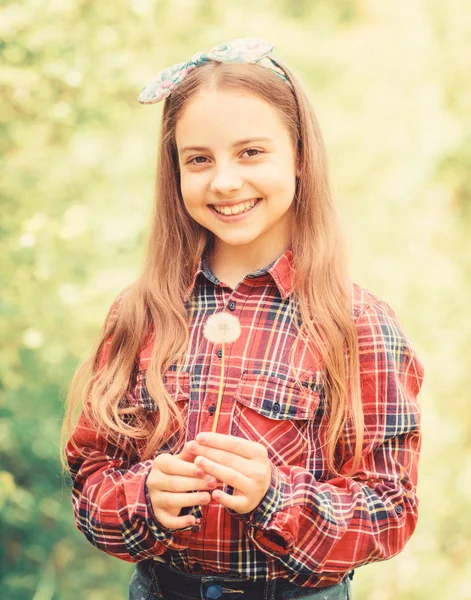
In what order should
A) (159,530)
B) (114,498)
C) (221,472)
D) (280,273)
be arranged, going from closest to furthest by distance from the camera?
(221,472) < (159,530) < (114,498) < (280,273)

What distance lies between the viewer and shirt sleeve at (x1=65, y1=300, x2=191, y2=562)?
1479mm

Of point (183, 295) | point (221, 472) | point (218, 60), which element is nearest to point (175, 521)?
point (221, 472)

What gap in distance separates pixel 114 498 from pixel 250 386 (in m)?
0.35

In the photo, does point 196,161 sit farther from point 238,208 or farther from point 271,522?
point 271,522

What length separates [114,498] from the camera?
155 centimetres

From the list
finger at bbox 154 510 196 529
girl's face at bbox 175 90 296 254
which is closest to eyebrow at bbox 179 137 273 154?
girl's face at bbox 175 90 296 254

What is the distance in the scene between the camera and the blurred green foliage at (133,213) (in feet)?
9.38

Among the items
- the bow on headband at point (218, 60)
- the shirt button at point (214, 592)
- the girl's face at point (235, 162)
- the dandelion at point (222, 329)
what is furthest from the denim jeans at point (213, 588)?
the bow on headband at point (218, 60)

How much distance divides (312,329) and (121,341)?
44cm

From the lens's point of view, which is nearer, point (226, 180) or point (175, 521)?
point (175, 521)

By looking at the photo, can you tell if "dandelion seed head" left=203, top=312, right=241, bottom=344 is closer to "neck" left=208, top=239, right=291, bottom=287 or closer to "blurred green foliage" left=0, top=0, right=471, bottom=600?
"neck" left=208, top=239, right=291, bottom=287

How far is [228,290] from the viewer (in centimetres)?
173

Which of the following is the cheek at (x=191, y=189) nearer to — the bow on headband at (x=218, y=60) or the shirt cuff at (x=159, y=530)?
the bow on headband at (x=218, y=60)

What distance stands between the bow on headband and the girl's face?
0.09 meters
